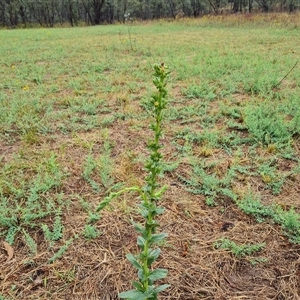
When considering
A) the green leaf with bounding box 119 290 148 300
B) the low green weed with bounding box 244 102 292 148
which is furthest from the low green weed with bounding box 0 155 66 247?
the low green weed with bounding box 244 102 292 148

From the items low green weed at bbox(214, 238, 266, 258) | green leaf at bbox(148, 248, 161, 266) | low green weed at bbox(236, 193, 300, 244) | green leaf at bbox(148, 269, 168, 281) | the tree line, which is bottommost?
low green weed at bbox(214, 238, 266, 258)

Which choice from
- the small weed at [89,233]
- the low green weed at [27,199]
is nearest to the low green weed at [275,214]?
the small weed at [89,233]

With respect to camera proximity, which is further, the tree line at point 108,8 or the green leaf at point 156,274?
the tree line at point 108,8

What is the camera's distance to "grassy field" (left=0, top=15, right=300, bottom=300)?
134 cm

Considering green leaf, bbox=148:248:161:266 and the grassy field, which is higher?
green leaf, bbox=148:248:161:266

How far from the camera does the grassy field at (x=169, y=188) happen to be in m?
1.34

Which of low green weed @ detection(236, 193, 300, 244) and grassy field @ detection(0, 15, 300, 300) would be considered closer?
grassy field @ detection(0, 15, 300, 300)

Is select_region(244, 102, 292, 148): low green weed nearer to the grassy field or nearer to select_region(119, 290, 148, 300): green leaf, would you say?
the grassy field

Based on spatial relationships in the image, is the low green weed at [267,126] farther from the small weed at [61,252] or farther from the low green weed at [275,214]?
the small weed at [61,252]

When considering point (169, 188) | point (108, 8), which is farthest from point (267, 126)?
point (108, 8)

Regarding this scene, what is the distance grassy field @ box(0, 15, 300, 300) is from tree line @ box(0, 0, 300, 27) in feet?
82.0

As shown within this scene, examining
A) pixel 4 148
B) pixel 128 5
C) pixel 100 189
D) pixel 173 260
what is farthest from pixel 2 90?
pixel 128 5

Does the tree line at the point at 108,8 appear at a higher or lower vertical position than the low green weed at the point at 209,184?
higher

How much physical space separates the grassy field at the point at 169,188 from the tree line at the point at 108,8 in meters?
25.0
